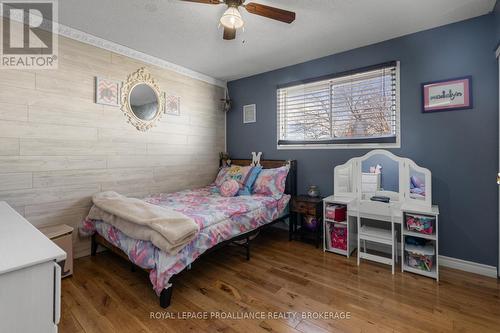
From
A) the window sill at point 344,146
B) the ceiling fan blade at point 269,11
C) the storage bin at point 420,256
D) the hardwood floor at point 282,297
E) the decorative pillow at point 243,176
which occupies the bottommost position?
the hardwood floor at point 282,297

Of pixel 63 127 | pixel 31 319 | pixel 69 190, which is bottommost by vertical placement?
pixel 31 319

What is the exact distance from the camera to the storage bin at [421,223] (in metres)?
2.26

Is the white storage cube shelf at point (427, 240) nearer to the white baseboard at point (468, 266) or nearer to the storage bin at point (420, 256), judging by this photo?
the storage bin at point (420, 256)

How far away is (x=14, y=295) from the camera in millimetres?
892

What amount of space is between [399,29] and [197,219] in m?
2.84

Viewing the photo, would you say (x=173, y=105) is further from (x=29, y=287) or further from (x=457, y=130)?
(x=457, y=130)

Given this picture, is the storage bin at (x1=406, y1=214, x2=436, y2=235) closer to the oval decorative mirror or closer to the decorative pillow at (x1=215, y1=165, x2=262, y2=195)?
the decorative pillow at (x1=215, y1=165, x2=262, y2=195)

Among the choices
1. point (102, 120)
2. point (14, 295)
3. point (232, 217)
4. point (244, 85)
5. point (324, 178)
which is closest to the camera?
point (14, 295)

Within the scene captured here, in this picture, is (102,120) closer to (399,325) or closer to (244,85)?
(244,85)

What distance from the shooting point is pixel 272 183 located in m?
3.34

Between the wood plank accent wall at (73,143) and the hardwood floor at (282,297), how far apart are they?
781 mm

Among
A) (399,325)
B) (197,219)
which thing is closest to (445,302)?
(399,325)

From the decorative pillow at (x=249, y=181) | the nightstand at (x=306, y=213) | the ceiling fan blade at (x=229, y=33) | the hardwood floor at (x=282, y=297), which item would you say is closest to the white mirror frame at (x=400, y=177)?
the nightstand at (x=306, y=213)

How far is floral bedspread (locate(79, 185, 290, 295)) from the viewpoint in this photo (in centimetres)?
186
